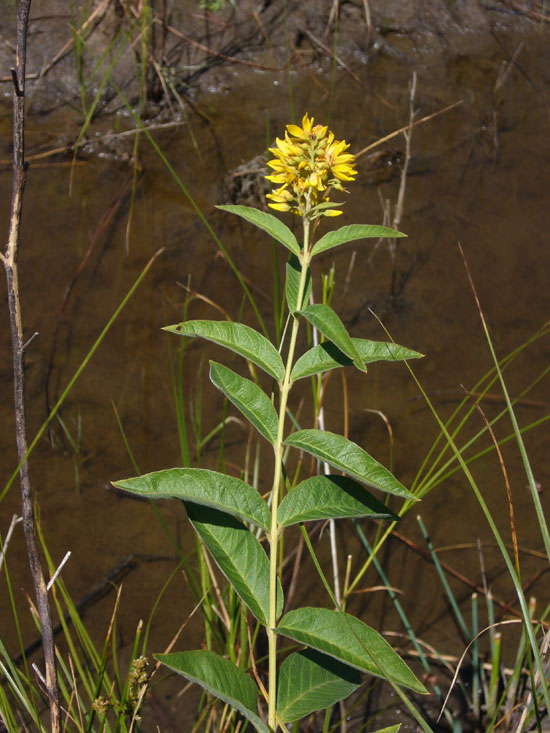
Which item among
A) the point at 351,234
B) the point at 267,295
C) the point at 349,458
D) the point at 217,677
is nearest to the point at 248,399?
the point at 349,458

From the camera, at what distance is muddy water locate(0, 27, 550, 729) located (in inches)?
82.7

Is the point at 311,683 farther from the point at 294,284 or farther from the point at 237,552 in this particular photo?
the point at 294,284

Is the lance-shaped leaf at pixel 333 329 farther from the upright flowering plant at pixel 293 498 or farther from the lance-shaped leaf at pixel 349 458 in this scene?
the lance-shaped leaf at pixel 349 458

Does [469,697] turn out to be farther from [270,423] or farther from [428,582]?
[270,423]

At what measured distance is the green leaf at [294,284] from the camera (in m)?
1.16

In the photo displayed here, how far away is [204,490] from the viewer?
104cm

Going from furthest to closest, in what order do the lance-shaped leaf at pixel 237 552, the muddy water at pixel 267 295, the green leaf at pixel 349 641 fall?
the muddy water at pixel 267 295 → the lance-shaped leaf at pixel 237 552 → the green leaf at pixel 349 641

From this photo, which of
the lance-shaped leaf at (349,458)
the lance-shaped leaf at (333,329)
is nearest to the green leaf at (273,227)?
the lance-shaped leaf at (333,329)

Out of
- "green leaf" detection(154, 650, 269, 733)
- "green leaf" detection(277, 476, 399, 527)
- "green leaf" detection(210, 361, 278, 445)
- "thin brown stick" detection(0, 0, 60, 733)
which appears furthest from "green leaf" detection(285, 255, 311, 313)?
"green leaf" detection(154, 650, 269, 733)

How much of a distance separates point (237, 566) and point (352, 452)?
0.88ft

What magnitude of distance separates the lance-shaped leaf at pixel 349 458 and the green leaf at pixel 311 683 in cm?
30

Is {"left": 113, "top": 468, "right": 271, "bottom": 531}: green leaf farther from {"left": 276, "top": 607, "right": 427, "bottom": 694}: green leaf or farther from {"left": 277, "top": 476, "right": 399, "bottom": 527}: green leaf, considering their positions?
{"left": 276, "top": 607, "right": 427, "bottom": 694}: green leaf

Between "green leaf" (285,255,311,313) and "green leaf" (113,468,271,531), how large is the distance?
0.30m

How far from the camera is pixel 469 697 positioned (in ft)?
5.84
